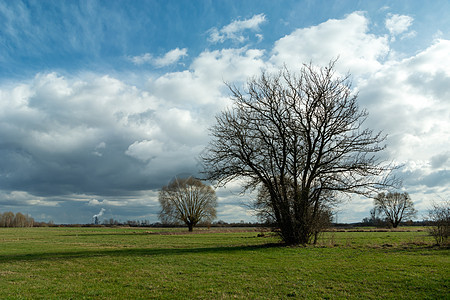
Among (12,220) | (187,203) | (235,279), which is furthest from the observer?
(12,220)

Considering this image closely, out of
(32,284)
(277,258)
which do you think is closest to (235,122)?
(277,258)

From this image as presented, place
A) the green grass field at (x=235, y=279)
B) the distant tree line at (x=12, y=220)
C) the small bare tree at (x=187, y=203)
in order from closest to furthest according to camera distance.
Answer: the green grass field at (x=235, y=279), the small bare tree at (x=187, y=203), the distant tree line at (x=12, y=220)

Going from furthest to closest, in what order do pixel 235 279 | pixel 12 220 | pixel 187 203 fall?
pixel 12 220 < pixel 187 203 < pixel 235 279

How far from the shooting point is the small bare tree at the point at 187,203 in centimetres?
6241

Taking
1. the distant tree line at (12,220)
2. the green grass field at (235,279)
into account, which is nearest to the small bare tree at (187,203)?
the green grass field at (235,279)

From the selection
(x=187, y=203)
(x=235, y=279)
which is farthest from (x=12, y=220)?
(x=235, y=279)

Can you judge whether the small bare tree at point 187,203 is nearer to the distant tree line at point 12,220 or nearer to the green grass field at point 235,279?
the green grass field at point 235,279

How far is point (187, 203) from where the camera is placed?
6328cm

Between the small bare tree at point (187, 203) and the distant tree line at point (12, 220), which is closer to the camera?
the small bare tree at point (187, 203)

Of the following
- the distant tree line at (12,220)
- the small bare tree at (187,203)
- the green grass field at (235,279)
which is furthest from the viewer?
the distant tree line at (12,220)

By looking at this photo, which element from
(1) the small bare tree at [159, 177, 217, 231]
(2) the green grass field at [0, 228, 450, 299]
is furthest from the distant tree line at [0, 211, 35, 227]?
(2) the green grass field at [0, 228, 450, 299]

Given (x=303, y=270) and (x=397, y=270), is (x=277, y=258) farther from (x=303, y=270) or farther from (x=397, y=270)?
(x=397, y=270)

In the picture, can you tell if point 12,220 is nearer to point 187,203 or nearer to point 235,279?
point 187,203

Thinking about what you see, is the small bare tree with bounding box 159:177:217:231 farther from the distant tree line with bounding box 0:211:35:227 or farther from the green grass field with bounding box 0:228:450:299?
the distant tree line with bounding box 0:211:35:227
